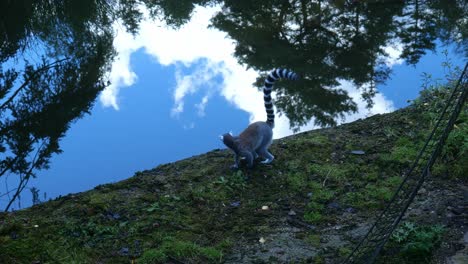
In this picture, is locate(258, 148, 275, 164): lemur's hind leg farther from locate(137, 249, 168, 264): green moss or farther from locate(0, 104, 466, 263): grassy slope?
locate(137, 249, 168, 264): green moss

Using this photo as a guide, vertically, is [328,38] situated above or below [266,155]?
above

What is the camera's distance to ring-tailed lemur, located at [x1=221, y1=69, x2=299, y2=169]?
26.4ft

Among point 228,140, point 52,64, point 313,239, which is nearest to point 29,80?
point 52,64

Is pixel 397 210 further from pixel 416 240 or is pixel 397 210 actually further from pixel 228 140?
pixel 228 140

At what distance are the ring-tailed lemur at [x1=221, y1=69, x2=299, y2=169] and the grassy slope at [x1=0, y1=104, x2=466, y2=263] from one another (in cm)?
27

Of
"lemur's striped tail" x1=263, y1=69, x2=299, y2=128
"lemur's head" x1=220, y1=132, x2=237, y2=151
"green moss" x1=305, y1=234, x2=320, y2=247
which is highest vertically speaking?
"lemur's striped tail" x1=263, y1=69, x2=299, y2=128

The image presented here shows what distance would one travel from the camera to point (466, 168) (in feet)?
23.7

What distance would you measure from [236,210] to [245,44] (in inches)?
495

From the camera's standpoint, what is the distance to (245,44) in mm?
18688

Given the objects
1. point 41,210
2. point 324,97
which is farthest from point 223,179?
point 324,97

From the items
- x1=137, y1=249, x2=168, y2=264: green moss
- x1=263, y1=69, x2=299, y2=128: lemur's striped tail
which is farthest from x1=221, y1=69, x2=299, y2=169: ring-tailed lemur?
x1=137, y1=249, x2=168, y2=264: green moss

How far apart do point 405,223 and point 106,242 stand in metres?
3.62

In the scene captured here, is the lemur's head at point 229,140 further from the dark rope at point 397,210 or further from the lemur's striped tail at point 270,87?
the dark rope at point 397,210

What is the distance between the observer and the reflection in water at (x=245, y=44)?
1245 centimetres
